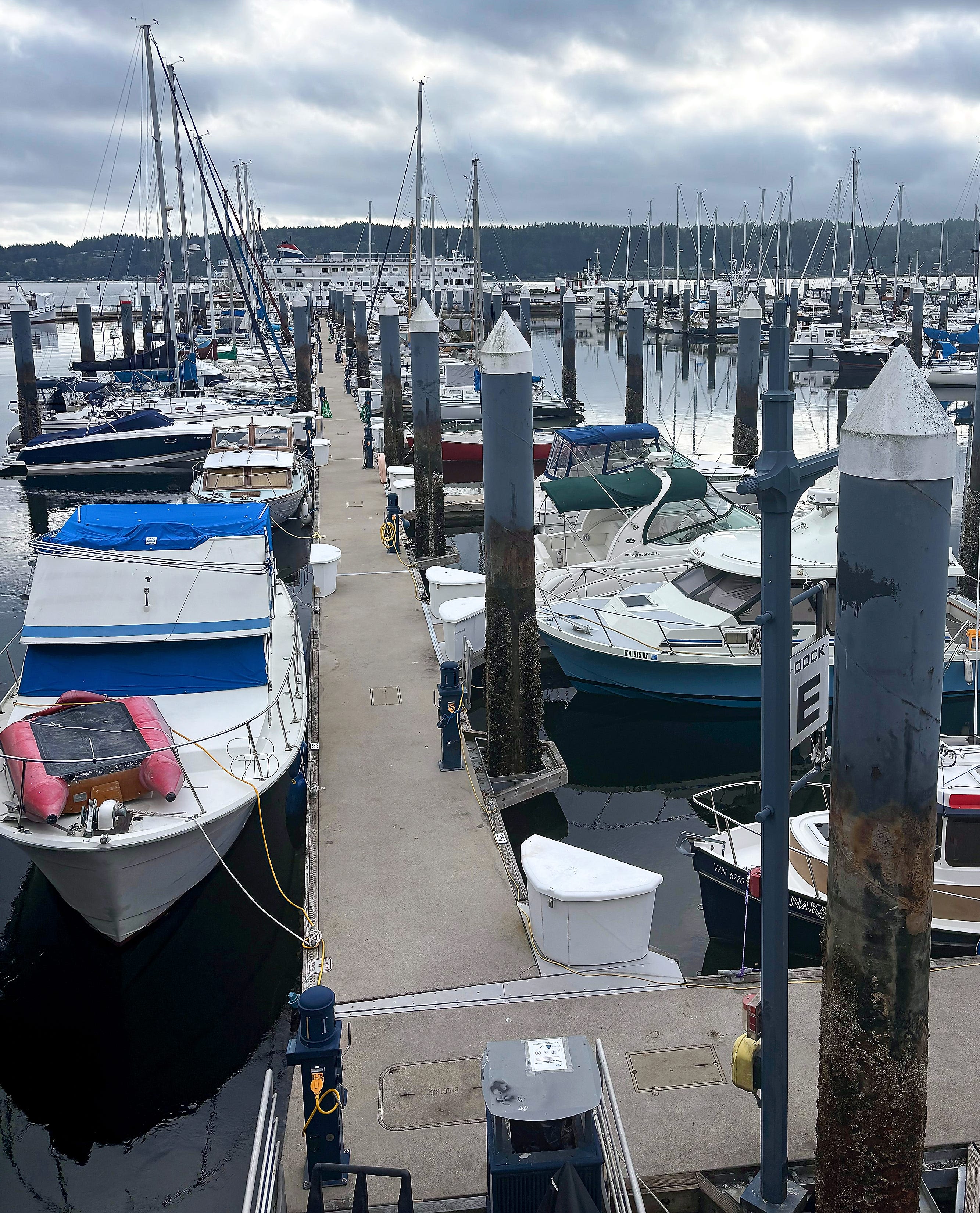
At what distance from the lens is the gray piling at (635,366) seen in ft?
117

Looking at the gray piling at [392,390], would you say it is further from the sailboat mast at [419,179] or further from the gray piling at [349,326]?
the gray piling at [349,326]

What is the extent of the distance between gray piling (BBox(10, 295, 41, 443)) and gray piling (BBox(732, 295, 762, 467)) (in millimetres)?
22084

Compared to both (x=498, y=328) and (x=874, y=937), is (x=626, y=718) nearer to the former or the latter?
(x=498, y=328)

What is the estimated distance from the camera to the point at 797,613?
47.4ft

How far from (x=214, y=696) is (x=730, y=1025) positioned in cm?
649

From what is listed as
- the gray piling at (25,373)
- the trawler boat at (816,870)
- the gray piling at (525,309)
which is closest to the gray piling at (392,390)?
the gray piling at (25,373)

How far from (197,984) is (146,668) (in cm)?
340

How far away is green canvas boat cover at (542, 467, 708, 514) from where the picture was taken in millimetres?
17406

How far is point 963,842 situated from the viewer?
28.9 ft

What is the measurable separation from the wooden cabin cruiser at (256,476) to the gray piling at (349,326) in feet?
81.1

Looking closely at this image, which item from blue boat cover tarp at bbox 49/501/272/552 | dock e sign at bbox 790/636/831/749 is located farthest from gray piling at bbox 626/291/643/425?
dock e sign at bbox 790/636/831/749

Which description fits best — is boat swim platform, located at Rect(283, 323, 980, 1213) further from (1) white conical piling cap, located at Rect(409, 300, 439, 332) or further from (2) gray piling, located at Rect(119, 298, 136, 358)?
(2) gray piling, located at Rect(119, 298, 136, 358)

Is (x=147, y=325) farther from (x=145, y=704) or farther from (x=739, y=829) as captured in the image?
(x=739, y=829)

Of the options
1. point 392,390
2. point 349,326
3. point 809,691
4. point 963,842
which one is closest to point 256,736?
point 963,842
